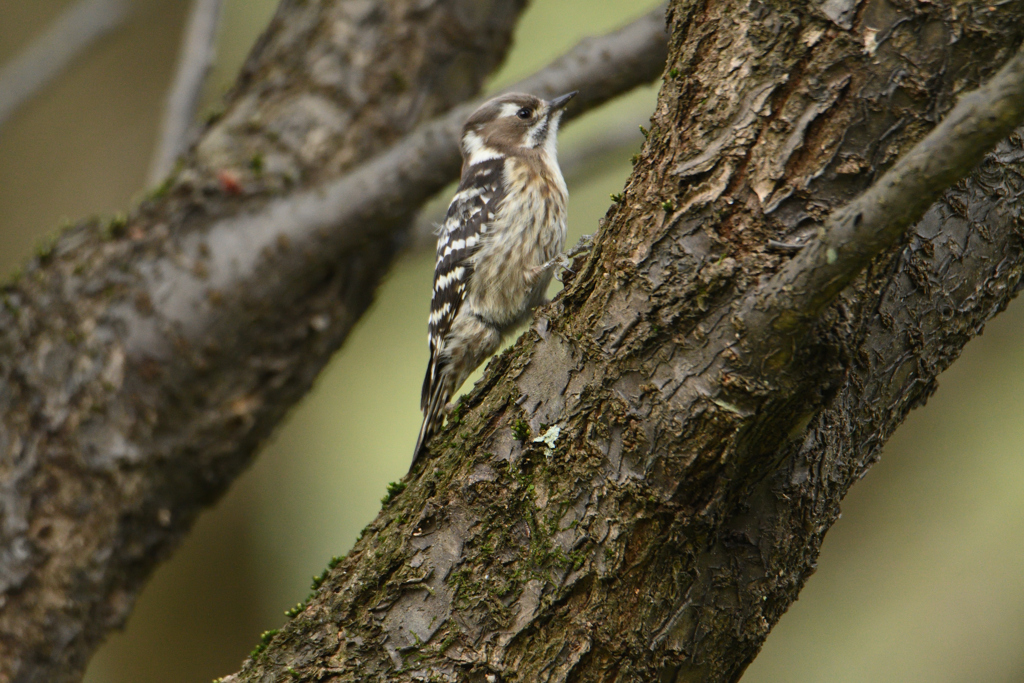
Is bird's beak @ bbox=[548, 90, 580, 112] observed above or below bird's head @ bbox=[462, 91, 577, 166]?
below

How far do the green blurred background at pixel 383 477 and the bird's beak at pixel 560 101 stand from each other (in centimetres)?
146

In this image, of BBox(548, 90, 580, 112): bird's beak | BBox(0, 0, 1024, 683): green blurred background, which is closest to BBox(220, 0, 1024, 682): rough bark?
BBox(548, 90, 580, 112): bird's beak

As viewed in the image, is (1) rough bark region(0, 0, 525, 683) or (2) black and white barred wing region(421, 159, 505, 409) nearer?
(1) rough bark region(0, 0, 525, 683)

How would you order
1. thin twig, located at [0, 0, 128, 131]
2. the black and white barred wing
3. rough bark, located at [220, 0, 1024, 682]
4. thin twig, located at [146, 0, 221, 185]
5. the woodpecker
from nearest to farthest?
rough bark, located at [220, 0, 1024, 682]
the woodpecker
the black and white barred wing
thin twig, located at [146, 0, 221, 185]
thin twig, located at [0, 0, 128, 131]

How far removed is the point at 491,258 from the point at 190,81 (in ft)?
7.82

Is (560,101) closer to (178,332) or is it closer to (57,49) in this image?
(178,332)

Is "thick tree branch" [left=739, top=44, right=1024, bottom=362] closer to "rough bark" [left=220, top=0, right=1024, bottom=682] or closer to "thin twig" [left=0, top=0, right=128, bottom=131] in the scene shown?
"rough bark" [left=220, top=0, right=1024, bottom=682]

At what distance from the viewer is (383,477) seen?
7.91m

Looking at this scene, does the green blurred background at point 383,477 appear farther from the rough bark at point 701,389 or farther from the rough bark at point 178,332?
the rough bark at point 701,389

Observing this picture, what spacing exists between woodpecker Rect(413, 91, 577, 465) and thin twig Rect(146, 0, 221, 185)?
183 cm

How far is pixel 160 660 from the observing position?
6582 mm

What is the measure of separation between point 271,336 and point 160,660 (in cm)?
380

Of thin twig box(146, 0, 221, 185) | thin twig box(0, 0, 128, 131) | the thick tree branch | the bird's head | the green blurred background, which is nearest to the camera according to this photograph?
the thick tree branch

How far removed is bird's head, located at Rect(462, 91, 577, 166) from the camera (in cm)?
436
